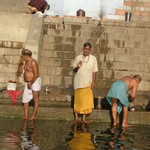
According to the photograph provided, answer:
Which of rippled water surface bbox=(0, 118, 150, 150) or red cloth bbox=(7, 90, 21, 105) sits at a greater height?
red cloth bbox=(7, 90, 21, 105)

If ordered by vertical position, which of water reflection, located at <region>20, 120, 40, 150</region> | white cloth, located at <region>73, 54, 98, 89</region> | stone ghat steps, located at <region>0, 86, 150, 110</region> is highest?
white cloth, located at <region>73, 54, 98, 89</region>

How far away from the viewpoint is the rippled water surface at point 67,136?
26.1ft

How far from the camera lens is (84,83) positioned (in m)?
10.6

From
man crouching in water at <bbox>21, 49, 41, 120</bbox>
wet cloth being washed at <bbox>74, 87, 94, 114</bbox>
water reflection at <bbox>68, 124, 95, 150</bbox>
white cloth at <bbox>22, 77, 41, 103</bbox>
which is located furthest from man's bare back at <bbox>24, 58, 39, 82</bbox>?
water reflection at <bbox>68, 124, 95, 150</bbox>

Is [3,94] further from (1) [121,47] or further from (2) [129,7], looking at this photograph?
(2) [129,7]

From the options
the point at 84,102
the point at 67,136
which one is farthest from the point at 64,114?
the point at 67,136

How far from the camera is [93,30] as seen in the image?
53.0ft

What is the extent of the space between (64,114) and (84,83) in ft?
2.51

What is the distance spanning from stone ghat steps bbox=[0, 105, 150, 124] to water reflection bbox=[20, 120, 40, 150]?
1.50 feet

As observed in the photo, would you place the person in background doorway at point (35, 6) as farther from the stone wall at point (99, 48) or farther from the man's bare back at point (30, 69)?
the man's bare back at point (30, 69)

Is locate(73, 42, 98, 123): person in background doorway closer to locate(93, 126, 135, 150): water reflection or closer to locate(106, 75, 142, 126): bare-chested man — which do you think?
locate(106, 75, 142, 126): bare-chested man

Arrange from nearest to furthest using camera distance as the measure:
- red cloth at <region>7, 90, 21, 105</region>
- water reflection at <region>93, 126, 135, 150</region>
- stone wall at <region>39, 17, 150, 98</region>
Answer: water reflection at <region>93, 126, 135, 150</region> < red cloth at <region>7, 90, 21, 105</region> < stone wall at <region>39, 17, 150, 98</region>

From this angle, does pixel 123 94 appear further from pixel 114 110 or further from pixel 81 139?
pixel 81 139

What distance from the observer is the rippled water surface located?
26.1 ft
